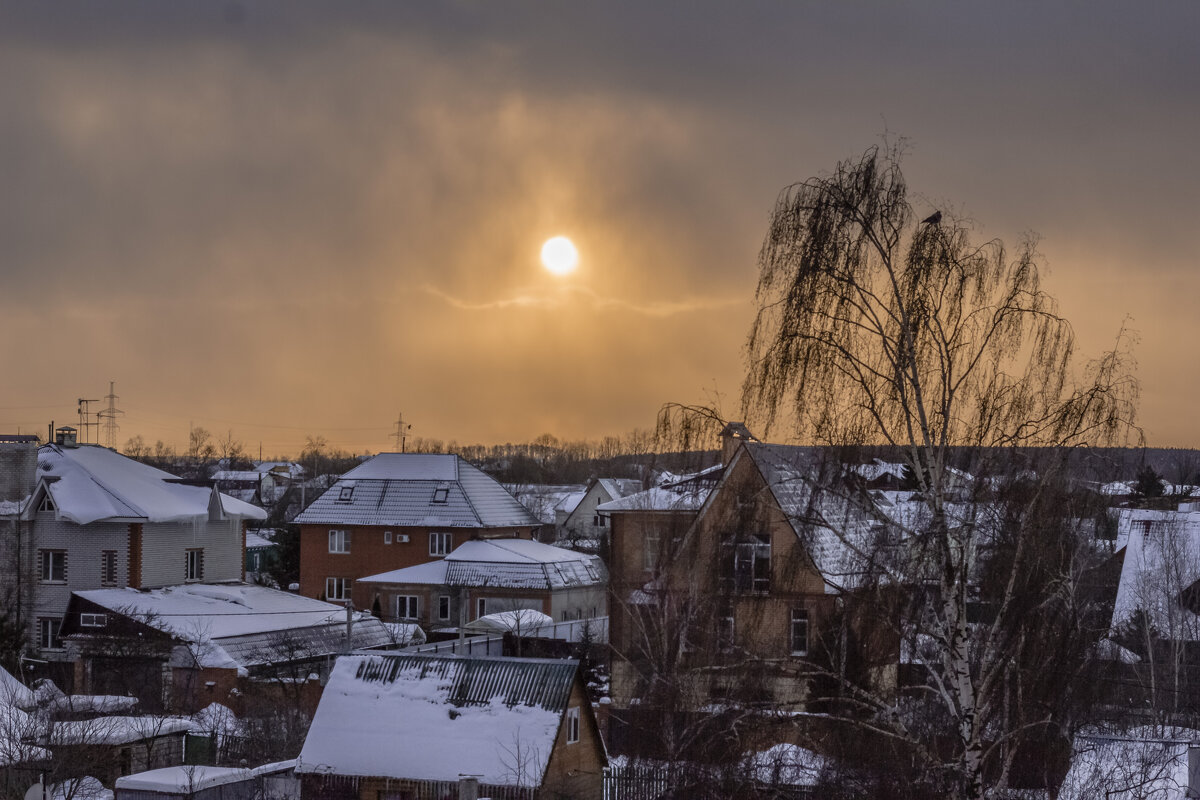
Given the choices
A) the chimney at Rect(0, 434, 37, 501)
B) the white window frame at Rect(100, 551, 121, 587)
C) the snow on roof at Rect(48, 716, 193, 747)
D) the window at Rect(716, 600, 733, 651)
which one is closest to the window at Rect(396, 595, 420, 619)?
the white window frame at Rect(100, 551, 121, 587)

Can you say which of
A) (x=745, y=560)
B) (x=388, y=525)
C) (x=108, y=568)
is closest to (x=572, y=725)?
(x=745, y=560)

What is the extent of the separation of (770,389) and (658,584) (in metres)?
14.8

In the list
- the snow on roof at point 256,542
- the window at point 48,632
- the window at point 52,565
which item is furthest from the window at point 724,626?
the snow on roof at point 256,542

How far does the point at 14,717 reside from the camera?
2072 cm

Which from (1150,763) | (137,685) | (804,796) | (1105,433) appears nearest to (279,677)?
(137,685)

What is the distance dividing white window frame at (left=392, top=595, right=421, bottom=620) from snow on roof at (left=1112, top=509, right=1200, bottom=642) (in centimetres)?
2480

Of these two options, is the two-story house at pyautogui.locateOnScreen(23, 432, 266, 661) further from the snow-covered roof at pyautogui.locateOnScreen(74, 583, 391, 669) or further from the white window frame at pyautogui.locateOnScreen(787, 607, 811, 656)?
the white window frame at pyautogui.locateOnScreen(787, 607, 811, 656)

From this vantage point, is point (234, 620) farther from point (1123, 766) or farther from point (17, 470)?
point (1123, 766)

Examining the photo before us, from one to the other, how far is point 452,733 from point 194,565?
82.2 feet

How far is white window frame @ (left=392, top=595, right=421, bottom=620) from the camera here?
154 ft

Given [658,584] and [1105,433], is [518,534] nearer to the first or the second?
[658,584]

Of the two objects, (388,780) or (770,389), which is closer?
(770,389)

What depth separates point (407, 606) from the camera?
4716 centimetres

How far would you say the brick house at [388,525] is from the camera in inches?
2068
